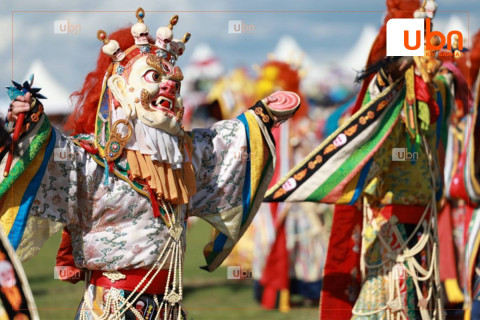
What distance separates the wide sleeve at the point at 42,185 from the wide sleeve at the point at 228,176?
Result: 54cm

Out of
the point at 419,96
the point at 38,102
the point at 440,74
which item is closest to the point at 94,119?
the point at 38,102

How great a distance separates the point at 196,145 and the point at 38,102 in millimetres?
767

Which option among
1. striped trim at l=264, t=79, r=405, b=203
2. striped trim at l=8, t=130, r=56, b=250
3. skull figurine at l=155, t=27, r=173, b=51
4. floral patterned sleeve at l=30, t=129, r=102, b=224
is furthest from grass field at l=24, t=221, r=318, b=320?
skull figurine at l=155, t=27, r=173, b=51

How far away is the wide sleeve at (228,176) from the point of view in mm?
3732

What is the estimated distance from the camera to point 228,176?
3746mm

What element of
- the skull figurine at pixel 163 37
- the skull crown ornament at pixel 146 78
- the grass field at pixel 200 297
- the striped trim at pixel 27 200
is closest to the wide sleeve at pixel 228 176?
the skull crown ornament at pixel 146 78

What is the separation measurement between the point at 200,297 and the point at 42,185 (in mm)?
5420

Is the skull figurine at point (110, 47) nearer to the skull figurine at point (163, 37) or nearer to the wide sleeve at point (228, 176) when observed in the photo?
the skull figurine at point (163, 37)

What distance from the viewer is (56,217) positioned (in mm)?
3344

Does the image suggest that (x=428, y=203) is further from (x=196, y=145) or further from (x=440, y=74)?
(x=196, y=145)

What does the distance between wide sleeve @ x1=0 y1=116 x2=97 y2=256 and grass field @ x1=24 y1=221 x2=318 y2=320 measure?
237cm

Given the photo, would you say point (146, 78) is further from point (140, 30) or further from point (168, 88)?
point (140, 30)

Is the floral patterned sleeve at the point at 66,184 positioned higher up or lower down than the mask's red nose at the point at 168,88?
lower down

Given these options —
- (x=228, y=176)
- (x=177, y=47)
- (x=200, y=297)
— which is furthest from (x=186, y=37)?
(x=200, y=297)
